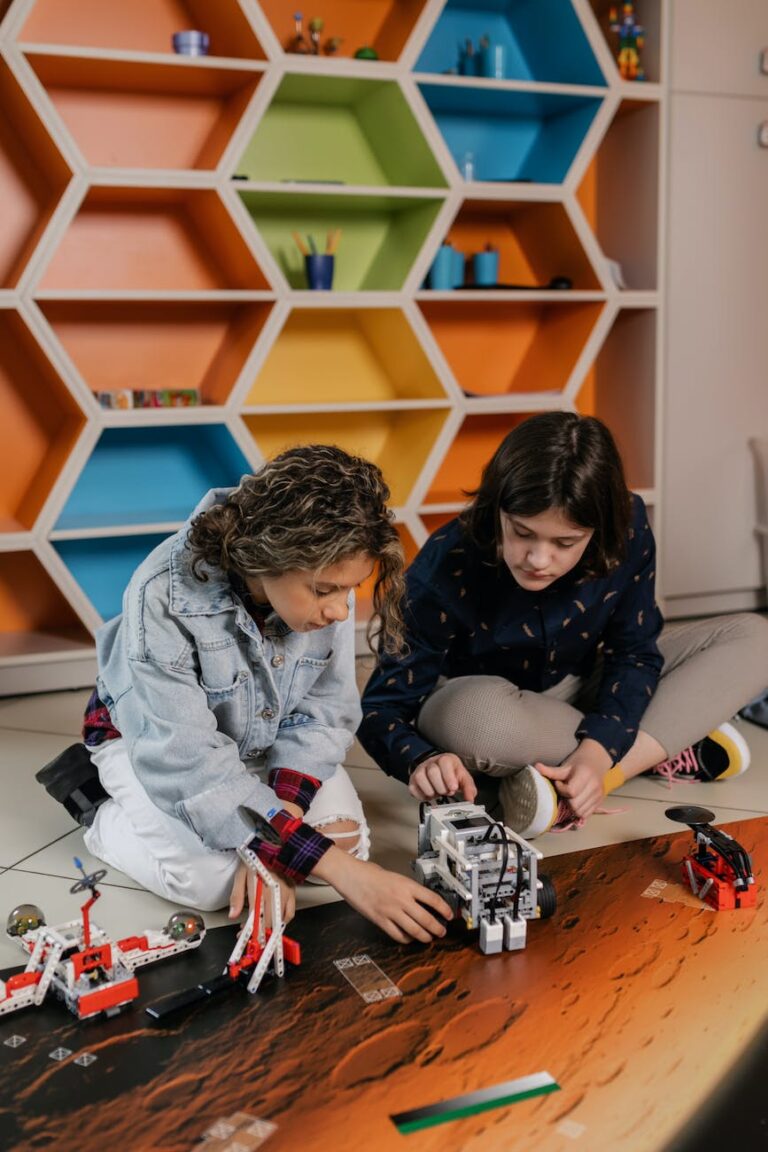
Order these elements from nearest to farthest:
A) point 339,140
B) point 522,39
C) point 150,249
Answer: point 150,249 → point 339,140 → point 522,39

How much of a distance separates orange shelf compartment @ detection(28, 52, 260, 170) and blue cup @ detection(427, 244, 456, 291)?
1.92 feet

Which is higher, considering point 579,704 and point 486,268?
point 486,268

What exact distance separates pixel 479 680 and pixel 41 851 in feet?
2.28

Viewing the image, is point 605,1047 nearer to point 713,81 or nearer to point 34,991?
point 34,991

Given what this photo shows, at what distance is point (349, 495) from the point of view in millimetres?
1211

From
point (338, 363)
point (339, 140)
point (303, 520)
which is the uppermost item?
point (339, 140)

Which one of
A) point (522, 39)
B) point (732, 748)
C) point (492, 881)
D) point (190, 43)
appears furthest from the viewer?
point (522, 39)

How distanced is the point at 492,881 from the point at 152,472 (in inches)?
71.6

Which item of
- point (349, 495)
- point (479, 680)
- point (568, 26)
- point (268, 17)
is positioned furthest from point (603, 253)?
point (349, 495)

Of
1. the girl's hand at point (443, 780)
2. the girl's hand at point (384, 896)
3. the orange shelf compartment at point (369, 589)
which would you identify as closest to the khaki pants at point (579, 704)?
the girl's hand at point (443, 780)

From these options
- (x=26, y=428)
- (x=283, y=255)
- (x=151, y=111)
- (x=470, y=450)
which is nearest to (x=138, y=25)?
(x=151, y=111)

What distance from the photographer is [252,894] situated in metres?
1.30

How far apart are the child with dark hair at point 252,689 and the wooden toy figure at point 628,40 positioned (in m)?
2.02

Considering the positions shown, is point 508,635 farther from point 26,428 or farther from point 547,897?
point 26,428
